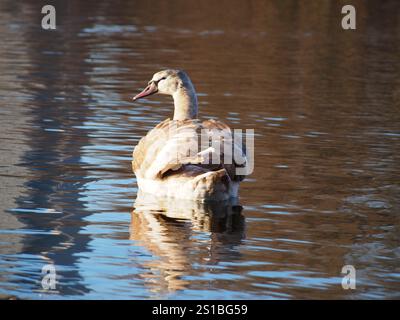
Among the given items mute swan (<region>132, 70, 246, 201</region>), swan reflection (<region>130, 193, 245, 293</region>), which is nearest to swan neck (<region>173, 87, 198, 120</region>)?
mute swan (<region>132, 70, 246, 201</region>)

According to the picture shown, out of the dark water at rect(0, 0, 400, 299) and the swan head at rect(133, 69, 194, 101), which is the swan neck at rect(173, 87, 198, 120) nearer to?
the swan head at rect(133, 69, 194, 101)

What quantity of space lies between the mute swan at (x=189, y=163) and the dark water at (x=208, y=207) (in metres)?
0.22

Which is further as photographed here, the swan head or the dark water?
the swan head

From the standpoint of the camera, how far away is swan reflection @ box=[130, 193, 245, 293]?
859 centimetres

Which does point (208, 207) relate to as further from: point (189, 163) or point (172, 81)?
point (172, 81)

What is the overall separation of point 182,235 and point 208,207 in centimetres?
129

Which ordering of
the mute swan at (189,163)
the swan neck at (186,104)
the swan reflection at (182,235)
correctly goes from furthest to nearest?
1. the swan neck at (186,104)
2. the mute swan at (189,163)
3. the swan reflection at (182,235)

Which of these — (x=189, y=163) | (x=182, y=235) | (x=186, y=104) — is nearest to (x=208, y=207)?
(x=189, y=163)

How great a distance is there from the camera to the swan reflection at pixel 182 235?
8586 mm

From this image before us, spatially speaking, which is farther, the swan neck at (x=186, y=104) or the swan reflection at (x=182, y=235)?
the swan neck at (x=186, y=104)

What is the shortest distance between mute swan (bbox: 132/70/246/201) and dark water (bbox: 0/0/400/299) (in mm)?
220

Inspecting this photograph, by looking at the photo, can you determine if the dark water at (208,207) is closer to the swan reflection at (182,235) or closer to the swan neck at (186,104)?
the swan reflection at (182,235)

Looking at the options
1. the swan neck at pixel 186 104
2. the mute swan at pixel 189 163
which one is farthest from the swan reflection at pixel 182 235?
the swan neck at pixel 186 104
